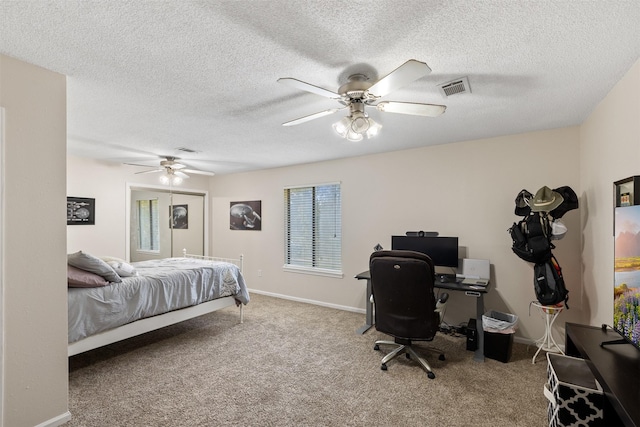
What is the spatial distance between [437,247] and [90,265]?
3.64 metres

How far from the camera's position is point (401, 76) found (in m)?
1.58

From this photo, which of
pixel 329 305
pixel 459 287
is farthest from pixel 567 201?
pixel 329 305

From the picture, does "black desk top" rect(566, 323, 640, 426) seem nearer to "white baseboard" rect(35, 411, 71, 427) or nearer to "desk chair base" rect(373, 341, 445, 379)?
"desk chair base" rect(373, 341, 445, 379)

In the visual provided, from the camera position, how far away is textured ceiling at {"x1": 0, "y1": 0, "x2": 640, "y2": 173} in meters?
1.37

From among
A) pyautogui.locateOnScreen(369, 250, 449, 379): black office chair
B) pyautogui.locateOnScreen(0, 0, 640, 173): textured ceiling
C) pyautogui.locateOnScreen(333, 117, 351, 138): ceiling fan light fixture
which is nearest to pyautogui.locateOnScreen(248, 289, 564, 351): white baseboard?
pyautogui.locateOnScreen(369, 250, 449, 379): black office chair

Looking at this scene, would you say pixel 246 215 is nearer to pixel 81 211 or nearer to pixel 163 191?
pixel 163 191

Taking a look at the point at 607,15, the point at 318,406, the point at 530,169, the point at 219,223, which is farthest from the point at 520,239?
the point at 219,223

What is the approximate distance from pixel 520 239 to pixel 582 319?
107 cm

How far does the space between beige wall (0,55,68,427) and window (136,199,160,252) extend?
11.4ft

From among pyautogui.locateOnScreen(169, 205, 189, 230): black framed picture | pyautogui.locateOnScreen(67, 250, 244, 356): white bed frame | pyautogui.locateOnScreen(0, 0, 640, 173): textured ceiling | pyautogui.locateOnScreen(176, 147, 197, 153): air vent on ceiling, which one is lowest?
pyautogui.locateOnScreen(67, 250, 244, 356): white bed frame

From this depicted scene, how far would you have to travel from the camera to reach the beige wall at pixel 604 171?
1888mm

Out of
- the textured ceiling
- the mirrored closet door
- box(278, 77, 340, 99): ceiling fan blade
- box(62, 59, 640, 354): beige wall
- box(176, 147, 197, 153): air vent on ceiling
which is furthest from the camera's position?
the mirrored closet door

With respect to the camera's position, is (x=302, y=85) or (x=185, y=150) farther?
(x=185, y=150)

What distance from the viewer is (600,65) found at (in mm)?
1833
